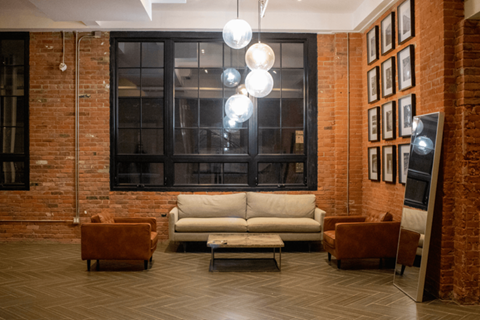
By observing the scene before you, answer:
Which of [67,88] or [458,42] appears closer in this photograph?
[458,42]

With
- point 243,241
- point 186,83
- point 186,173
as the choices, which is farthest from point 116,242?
point 186,83

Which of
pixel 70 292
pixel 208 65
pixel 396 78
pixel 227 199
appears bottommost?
pixel 70 292

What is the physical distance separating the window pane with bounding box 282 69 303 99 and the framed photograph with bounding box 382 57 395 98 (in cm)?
162

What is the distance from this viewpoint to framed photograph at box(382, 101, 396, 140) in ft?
20.0

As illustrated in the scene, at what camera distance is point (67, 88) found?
7410 mm

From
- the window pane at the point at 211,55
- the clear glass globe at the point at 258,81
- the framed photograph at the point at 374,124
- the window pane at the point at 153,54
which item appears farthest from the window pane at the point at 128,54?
the framed photograph at the point at 374,124

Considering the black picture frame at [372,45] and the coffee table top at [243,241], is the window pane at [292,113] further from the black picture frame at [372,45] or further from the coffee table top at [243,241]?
the coffee table top at [243,241]

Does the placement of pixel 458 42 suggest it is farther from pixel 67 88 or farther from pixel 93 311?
pixel 67 88

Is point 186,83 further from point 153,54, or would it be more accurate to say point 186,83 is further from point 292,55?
point 292,55

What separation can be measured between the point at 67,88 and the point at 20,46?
115 centimetres

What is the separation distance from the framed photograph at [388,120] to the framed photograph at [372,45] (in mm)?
901

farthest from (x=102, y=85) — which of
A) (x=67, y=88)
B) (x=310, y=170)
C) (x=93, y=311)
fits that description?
(x=93, y=311)

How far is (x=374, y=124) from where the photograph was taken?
6766 millimetres

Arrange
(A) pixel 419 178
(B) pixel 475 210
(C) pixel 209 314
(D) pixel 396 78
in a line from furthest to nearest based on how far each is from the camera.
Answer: (D) pixel 396 78, (A) pixel 419 178, (B) pixel 475 210, (C) pixel 209 314
